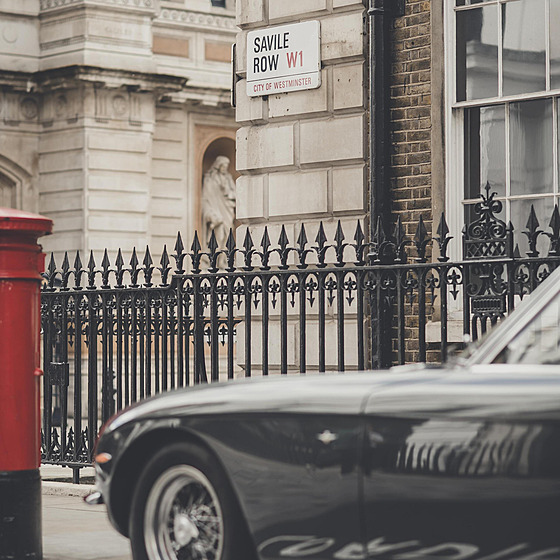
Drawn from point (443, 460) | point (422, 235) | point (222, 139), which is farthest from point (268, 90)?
point (222, 139)

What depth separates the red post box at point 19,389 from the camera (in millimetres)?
7426

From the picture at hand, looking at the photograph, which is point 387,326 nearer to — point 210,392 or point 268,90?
point 268,90

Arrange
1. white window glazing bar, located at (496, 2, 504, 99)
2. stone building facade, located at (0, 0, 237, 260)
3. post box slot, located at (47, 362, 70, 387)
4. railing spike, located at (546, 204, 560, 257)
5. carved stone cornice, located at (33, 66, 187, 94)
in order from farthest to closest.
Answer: stone building facade, located at (0, 0, 237, 260) < carved stone cornice, located at (33, 66, 187, 94) < post box slot, located at (47, 362, 70, 387) < white window glazing bar, located at (496, 2, 504, 99) < railing spike, located at (546, 204, 560, 257)

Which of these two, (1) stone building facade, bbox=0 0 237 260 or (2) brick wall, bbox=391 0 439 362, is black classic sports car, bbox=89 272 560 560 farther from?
(1) stone building facade, bbox=0 0 237 260

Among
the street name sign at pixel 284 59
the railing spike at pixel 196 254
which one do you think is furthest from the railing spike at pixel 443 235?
the street name sign at pixel 284 59

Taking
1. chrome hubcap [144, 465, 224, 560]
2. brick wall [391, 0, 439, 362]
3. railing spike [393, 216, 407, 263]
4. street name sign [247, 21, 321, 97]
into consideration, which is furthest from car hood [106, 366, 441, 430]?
street name sign [247, 21, 321, 97]

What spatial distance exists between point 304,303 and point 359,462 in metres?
5.12

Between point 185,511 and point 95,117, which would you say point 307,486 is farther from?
point 95,117

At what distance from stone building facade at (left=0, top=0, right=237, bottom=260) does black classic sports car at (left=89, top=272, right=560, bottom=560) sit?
946 inches

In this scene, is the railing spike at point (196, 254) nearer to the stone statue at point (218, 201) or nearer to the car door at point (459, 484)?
the car door at point (459, 484)

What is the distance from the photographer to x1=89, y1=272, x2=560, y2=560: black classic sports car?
15.9 ft

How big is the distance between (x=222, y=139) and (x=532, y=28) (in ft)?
73.8

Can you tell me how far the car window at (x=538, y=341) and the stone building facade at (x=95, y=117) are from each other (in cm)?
2462

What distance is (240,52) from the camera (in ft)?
42.0
